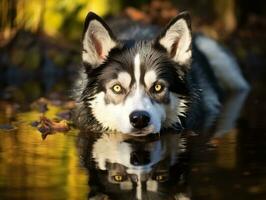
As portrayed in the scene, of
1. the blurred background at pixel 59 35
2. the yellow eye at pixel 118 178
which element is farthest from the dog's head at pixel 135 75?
the blurred background at pixel 59 35

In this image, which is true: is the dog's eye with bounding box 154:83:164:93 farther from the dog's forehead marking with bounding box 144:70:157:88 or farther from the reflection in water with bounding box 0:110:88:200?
the reflection in water with bounding box 0:110:88:200

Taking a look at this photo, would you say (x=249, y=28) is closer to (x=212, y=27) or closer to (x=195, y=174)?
(x=212, y=27)

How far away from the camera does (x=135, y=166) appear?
206 inches

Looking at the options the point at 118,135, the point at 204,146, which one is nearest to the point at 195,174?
the point at 204,146

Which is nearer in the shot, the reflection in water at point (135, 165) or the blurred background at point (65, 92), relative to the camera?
the reflection in water at point (135, 165)

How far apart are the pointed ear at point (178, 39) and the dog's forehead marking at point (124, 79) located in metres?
0.50

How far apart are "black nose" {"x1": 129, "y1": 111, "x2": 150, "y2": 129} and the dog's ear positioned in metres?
0.88

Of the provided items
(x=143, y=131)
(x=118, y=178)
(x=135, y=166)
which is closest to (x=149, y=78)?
(x=143, y=131)

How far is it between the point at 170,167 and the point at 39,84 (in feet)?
22.1

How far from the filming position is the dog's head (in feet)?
20.6

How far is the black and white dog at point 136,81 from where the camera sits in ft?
20.4

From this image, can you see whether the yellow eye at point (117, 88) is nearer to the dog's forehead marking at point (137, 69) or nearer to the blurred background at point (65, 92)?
the dog's forehead marking at point (137, 69)

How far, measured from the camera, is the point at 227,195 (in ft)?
13.9

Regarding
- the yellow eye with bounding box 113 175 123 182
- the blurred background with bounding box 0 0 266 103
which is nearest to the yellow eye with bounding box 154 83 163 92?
the yellow eye with bounding box 113 175 123 182
